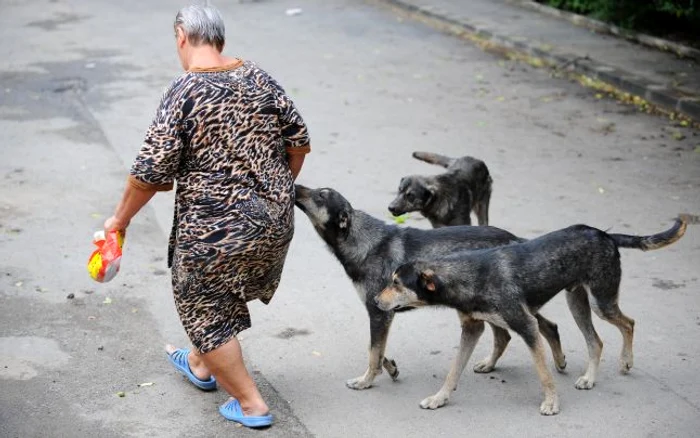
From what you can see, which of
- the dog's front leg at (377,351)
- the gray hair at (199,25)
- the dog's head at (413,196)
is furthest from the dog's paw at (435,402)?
the gray hair at (199,25)

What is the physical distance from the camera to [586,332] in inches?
233

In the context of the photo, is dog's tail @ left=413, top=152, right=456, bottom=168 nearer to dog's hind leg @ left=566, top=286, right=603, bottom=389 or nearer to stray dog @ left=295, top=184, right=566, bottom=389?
stray dog @ left=295, top=184, right=566, bottom=389

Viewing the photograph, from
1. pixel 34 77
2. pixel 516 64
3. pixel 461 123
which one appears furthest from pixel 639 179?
pixel 34 77

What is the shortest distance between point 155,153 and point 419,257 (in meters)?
1.72

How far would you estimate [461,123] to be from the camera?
1216 centimetres

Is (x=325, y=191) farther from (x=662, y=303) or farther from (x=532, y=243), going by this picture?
(x=662, y=303)

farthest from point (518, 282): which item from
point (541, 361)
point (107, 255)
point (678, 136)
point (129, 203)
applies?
point (678, 136)

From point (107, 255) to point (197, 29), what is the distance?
128 centimetres

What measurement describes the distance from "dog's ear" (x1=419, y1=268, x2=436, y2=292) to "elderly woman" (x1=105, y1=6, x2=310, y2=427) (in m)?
0.75

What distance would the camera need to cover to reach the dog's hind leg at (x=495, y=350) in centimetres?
604

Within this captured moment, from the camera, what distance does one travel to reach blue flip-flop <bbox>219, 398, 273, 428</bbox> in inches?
213

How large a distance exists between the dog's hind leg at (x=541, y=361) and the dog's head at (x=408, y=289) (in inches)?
18.9

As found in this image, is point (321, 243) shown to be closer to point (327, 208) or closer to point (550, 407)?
point (327, 208)

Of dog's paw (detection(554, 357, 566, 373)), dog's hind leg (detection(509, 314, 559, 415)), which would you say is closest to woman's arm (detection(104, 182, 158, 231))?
dog's hind leg (detection(509, 314, 559, 415))
